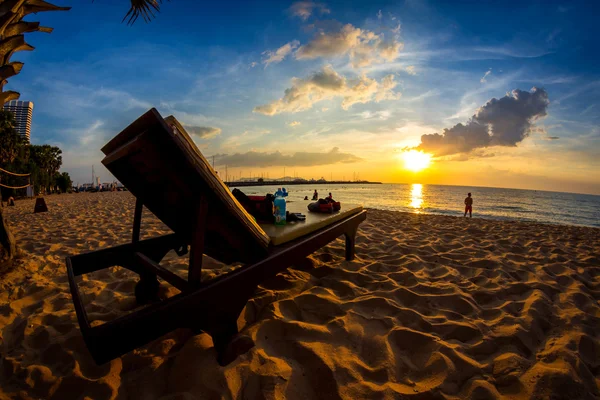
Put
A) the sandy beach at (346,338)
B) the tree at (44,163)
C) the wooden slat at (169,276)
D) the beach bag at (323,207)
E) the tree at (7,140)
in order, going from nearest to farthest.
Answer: the sandy beach at (346,338), the wooden slat at (169,276), the beach bag at (323,207), the tree at (7,140), the tree at (44,163)

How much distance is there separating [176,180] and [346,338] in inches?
71.8

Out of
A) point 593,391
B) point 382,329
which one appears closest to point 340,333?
point 382,329

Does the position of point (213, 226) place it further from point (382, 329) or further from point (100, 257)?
point (382, 329)

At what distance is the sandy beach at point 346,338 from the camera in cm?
165

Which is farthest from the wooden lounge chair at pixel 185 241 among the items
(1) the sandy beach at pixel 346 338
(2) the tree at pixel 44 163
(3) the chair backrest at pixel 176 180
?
(2) the tree at pixel 44 163

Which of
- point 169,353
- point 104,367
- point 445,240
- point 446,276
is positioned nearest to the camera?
point 104,367

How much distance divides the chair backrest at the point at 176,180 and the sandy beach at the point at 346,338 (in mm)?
819

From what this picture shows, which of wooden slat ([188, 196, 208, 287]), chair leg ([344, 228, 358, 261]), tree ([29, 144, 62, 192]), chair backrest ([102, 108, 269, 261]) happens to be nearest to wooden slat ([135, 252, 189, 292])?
wooden slat ([188, 196, 208, 287])

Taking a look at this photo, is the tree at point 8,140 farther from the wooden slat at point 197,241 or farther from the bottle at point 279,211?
the wooden slat at point 197,241

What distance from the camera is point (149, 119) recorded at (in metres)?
1.40

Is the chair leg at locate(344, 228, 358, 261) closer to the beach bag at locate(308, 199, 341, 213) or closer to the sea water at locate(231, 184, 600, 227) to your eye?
the beach bag at locate(308, 199, 341, 213)

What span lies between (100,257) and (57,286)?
4.77 ft

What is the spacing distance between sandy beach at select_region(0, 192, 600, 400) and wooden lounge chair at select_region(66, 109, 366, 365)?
0.35m

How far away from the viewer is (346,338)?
6.91 ft
